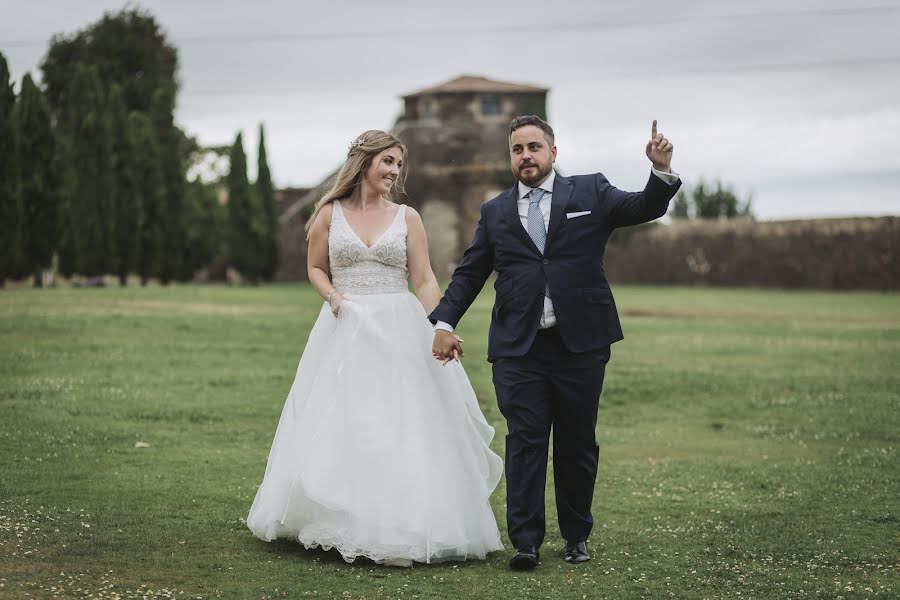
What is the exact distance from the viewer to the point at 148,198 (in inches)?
1374

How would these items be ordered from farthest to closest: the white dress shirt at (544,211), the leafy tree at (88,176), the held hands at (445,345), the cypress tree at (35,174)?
1. the leafy tree at (88,176)
2. the cypress tree at (35,174)
3. the held hands at (445,345)
4. the white dress shirt at (544,211)

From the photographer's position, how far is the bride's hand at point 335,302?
6895 mm

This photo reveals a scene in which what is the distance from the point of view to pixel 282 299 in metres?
31.1

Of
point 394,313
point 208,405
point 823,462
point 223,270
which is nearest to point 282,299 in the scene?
point 208,405

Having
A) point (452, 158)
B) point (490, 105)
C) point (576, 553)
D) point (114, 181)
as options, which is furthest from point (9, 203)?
point (490, 105)

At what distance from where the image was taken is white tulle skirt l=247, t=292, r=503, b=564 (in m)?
6.32

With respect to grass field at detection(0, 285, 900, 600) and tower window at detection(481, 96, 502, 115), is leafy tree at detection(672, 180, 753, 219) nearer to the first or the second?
tower window at detection(481, 96, 502, 115)

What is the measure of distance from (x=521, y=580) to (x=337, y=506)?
104 centimetres

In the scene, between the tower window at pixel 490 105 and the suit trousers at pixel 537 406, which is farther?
the tower window at pixel 490 105

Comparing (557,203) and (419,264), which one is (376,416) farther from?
(557,203)

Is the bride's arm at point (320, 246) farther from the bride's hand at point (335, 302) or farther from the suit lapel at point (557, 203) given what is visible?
the suit lapel at point (557, 203)

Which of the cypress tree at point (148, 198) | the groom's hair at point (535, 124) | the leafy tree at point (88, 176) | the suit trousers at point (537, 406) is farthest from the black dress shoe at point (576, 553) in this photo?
the cypress tree at point (148, 198)

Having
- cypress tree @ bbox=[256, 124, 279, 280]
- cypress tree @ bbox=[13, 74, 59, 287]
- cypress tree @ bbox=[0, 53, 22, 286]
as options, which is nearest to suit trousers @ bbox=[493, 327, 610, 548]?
cypress tree @ bbox=[0, 53, 22, 286]

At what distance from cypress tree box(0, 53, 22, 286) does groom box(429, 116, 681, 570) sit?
1864 centimetres
